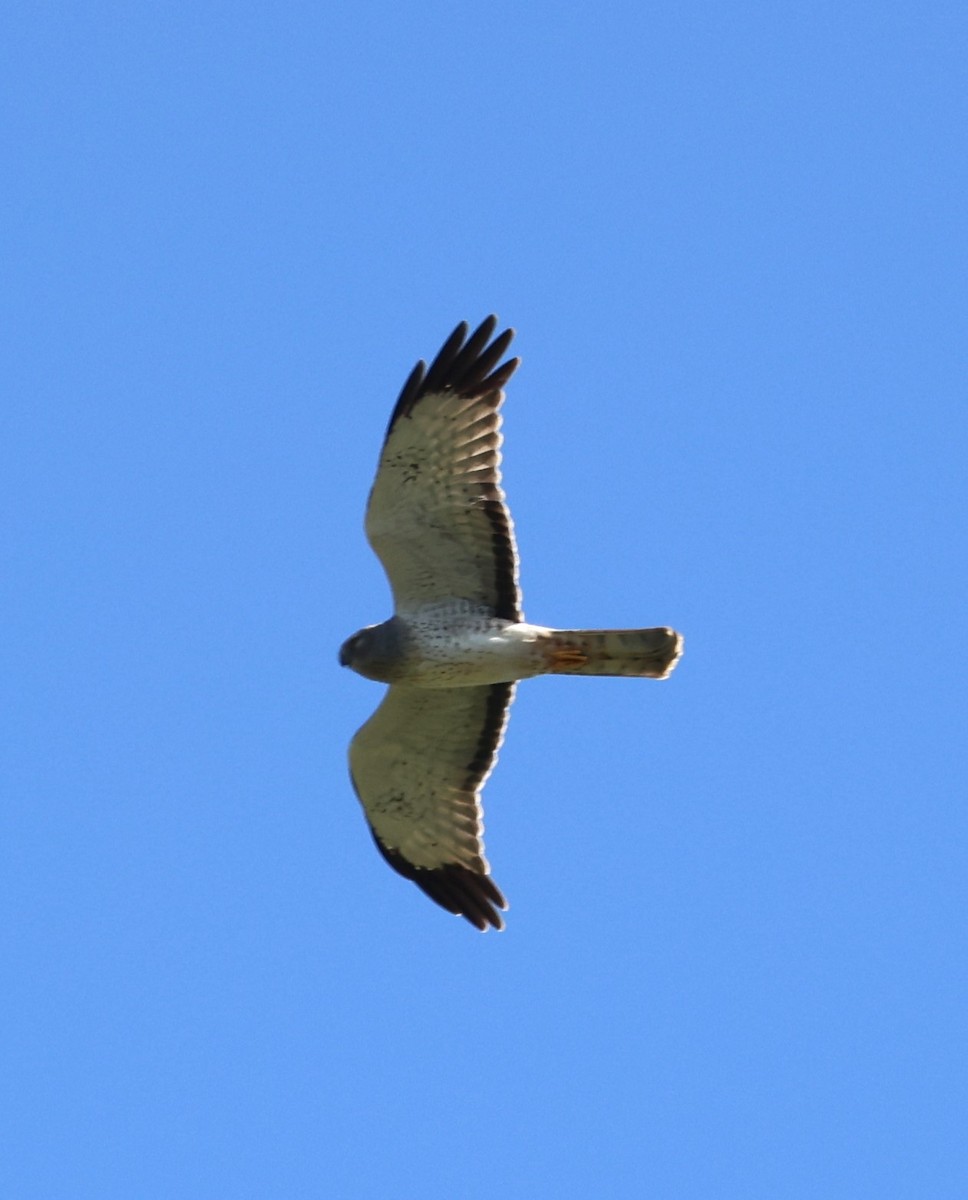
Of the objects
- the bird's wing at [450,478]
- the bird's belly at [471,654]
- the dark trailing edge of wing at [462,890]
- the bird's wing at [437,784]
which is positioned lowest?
the dark trailing edge of wing at [462,890]

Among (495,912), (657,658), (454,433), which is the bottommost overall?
(495,912)

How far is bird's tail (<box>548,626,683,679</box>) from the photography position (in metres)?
11.8

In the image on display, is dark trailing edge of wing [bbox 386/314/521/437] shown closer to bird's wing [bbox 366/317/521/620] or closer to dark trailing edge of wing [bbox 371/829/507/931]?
bird's wing [bbox 366/317/521/620]

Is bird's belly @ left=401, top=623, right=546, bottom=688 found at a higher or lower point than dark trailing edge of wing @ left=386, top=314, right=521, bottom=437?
lower

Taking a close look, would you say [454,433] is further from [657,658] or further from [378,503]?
[657,658]

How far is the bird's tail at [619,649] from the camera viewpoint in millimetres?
11773

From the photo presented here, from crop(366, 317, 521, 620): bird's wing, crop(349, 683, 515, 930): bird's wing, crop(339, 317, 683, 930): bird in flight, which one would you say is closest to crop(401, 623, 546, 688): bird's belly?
crop(339, 317, 683, 930): bird in flight

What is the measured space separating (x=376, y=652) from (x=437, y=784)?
1160 mm

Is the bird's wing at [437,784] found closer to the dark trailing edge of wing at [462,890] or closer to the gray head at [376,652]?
the dark trailing edge of wing at [462,890]

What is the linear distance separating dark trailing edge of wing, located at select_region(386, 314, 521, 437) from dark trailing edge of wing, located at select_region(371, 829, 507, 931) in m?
2.72

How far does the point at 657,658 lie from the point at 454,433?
1.62 meters

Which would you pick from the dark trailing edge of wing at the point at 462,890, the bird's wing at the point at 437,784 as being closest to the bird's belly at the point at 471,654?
the bird's wing at the point at 437,784

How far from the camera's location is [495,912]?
1277 centimetres

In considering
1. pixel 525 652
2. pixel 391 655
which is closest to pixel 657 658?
pixel 525 652
